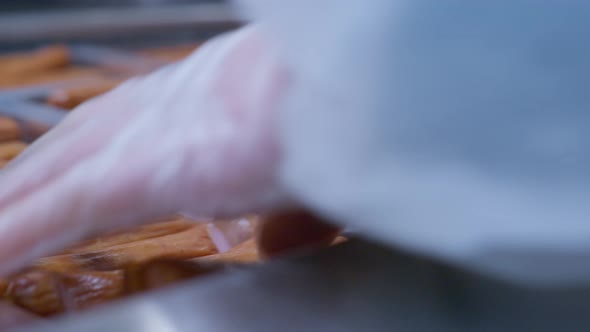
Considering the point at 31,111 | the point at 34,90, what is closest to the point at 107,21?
the point at 34,90

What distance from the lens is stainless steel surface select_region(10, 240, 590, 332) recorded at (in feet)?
1.53

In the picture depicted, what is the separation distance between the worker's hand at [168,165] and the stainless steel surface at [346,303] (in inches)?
2.4

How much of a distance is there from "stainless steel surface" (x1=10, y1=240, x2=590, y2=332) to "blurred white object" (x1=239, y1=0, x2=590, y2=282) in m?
0.06

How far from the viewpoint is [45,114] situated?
1.48 meters

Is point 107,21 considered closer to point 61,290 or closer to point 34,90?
point 34,90

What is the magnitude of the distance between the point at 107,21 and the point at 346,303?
191cm

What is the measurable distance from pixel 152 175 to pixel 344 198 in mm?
139

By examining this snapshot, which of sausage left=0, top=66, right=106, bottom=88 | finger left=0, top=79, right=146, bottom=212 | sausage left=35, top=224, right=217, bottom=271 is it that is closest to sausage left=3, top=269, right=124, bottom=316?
sausage left=35, top=224, right=217, bottom=271

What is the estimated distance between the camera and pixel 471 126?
0.44 meters

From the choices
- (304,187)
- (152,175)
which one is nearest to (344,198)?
(304,187)

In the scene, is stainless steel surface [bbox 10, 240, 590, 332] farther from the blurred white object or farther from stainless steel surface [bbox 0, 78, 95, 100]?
stainless steel surface [bbox 0, 78, 95, 100]

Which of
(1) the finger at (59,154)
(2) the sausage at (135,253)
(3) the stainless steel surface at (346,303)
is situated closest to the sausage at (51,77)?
(2) the sausage at (135,253)

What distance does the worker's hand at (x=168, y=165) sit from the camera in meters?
0.49

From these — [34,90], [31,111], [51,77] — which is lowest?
[31,111]
